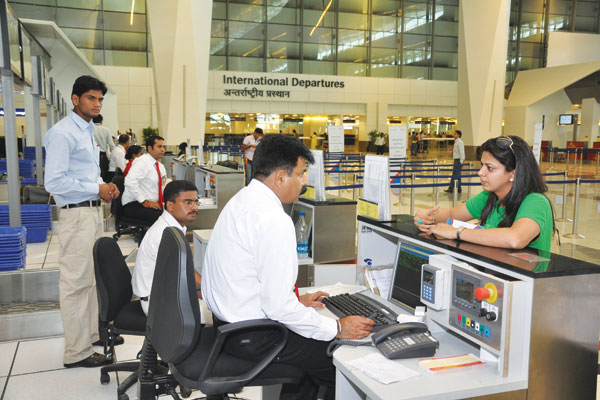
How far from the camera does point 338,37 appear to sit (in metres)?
27.5

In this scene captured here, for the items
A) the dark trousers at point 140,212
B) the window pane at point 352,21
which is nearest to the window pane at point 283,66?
the window pane at point 352,21

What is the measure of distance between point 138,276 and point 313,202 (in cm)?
133

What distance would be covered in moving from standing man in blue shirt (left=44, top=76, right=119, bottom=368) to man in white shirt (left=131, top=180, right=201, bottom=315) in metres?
0.44

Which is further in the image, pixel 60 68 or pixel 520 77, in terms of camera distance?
pixel 520 77

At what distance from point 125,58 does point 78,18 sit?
8.80 feet

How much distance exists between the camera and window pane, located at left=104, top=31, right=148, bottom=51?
76.7 ft

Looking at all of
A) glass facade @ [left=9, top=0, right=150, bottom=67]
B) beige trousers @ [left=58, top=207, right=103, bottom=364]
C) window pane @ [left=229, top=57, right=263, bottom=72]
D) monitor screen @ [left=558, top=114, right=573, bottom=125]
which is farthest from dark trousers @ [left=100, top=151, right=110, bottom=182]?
monitor screen @ [left=558, top=114, right=573, bottom=125]

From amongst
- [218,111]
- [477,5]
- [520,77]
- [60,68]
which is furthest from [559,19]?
[60,68]

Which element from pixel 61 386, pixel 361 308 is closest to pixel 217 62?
pixel 61 386

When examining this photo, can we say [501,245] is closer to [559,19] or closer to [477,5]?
[477,5]

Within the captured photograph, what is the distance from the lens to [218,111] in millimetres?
25516

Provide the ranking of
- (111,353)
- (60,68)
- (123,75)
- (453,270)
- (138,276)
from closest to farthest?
(453,270)
(138,276)
(111,353)
(60,68)
(123,75)

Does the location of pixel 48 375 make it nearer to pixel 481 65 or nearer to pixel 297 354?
pixel 297 354

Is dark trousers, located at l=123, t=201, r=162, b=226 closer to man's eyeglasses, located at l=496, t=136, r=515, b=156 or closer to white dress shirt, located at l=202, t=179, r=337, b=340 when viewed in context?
white dress shirt, located at l=202, t=179, r=337, b=340
